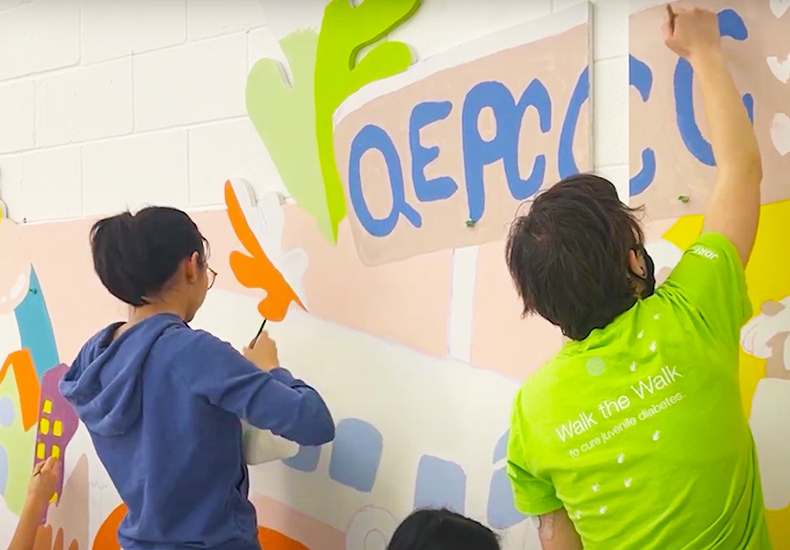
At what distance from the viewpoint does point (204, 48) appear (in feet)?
5.30

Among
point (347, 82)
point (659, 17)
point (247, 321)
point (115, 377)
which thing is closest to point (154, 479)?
point (115, 377)

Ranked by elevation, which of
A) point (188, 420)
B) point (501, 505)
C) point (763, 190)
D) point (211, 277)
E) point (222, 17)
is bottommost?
point (501, 505)

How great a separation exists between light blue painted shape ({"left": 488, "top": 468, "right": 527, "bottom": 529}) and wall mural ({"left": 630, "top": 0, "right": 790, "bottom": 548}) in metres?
0.31

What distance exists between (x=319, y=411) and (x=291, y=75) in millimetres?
514

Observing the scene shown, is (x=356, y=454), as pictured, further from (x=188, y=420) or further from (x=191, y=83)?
(x=191, y=83)

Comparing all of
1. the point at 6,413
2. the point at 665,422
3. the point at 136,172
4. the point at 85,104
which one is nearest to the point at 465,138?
the point at 665,422

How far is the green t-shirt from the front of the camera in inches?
38.3

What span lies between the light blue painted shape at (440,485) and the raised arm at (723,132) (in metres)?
0.49

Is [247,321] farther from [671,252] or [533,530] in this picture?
[671,252]

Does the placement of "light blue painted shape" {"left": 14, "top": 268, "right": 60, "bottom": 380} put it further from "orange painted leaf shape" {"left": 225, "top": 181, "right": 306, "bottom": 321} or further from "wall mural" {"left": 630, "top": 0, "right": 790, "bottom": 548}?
"wall mural" {"left": 630, "top": 0, "right": 790, "bottom": 548}

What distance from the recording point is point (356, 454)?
1452 mm

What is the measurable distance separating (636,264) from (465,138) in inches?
15.4

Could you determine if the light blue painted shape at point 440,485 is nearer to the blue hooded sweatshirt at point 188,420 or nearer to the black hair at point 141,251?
the blue hooded sweatshirt at point 188,420

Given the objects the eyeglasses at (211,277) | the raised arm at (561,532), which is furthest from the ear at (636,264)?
the eyeglasses at (211,277)
